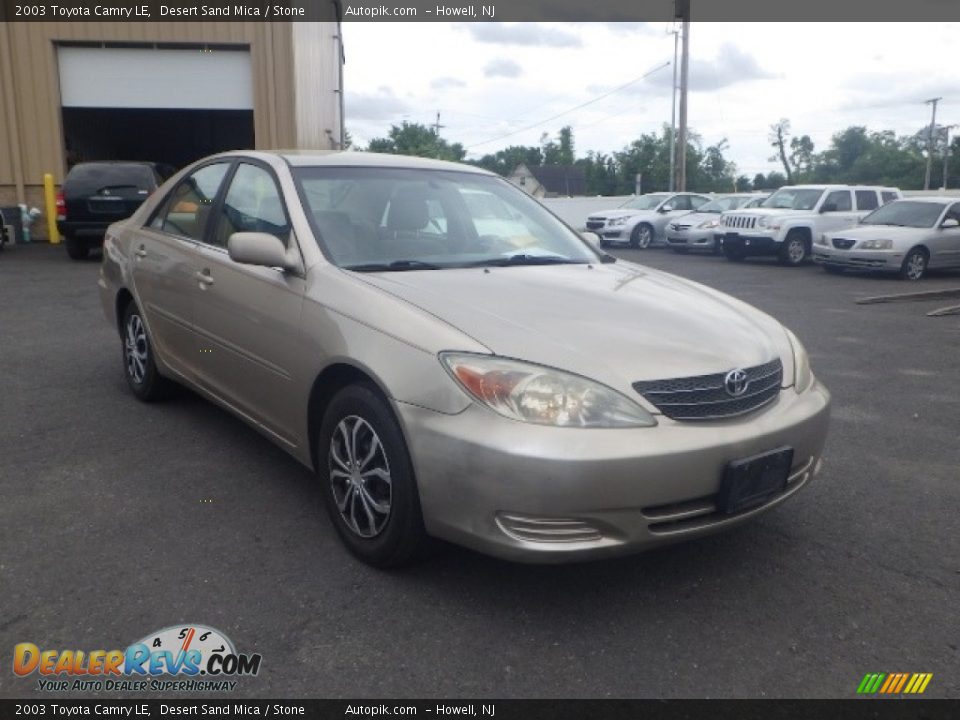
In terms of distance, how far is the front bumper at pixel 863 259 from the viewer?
1420cm

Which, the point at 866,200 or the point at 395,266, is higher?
the point at 866,200

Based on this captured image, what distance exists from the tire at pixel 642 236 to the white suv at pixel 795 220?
156 inches

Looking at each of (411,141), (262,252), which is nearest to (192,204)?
(262,252)

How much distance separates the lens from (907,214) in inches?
600

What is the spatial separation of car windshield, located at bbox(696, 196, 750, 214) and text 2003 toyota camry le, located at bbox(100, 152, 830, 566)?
59.5 ft

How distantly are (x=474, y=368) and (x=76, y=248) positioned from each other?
13.6 meters

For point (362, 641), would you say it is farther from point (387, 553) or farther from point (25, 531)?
point (25, 531)

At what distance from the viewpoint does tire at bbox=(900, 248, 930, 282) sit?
47.1 feet

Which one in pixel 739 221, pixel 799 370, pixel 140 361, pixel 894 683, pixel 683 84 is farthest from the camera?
pixel 683 84

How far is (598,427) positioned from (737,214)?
16195 millimetres

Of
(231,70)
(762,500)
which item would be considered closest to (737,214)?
(231,70)

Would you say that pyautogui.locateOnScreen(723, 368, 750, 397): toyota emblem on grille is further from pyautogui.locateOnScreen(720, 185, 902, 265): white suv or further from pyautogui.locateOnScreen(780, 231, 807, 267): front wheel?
pyautogui.locateOnScreen(780, 231, 807, 267): front wheel

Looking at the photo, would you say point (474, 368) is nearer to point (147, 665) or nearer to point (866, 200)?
point (147, 665)

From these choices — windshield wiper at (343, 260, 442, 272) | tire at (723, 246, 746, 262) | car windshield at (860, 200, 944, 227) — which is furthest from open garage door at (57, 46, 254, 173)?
windshield wiper at (343, 260, 442, 272)
